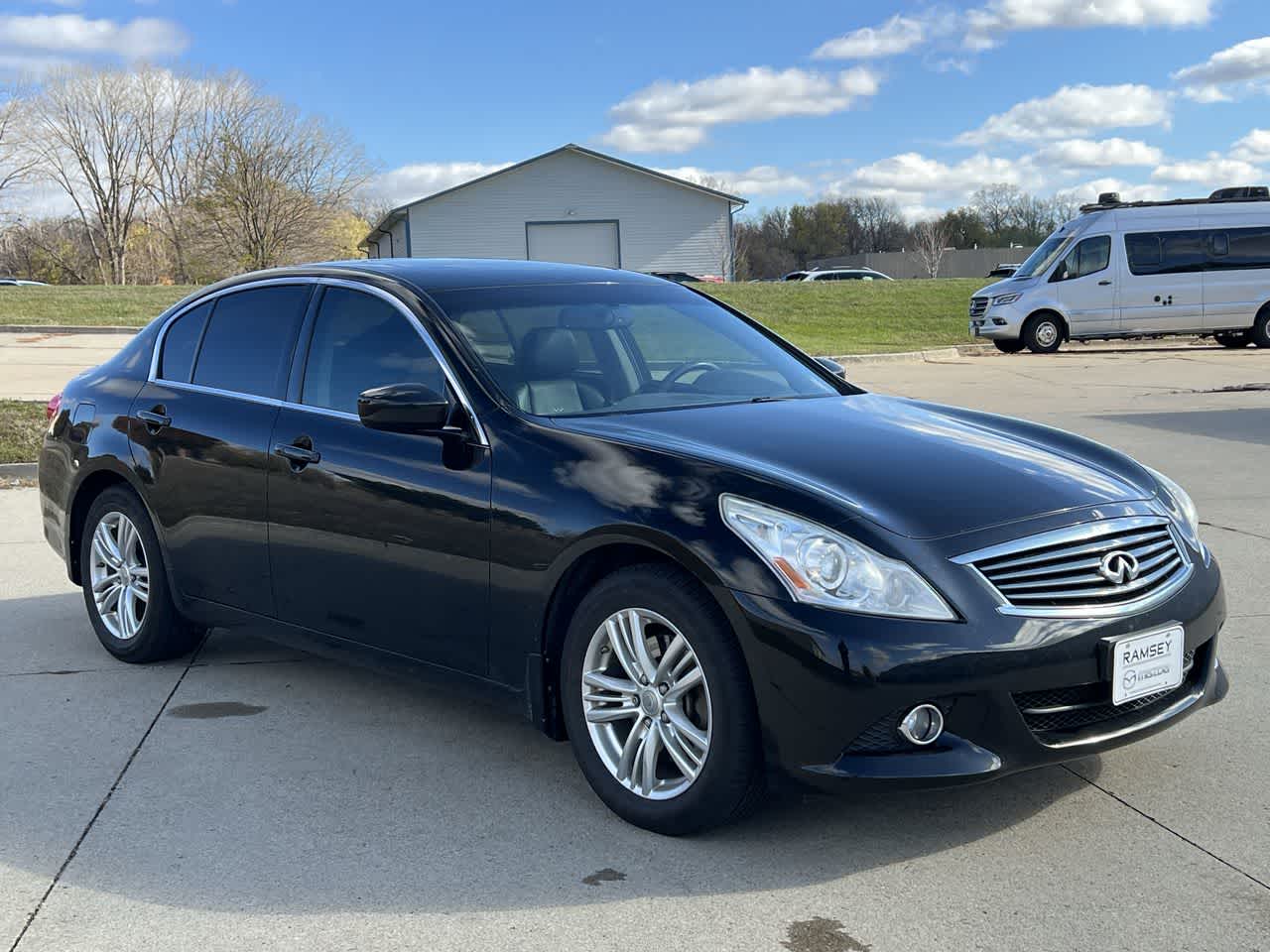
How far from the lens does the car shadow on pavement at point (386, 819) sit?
3.47 metres

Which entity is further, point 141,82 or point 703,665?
point 141,82

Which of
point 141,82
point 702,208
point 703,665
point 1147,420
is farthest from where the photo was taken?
point 141,82

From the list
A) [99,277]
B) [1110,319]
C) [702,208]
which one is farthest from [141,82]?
[1110,319]

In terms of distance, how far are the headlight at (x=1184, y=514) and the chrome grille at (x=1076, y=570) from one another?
288 mm

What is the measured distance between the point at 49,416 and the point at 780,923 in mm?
4695

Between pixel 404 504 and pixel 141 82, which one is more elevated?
pixel 141 82

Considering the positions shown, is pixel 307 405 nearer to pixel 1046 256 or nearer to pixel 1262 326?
pixel 1046 256

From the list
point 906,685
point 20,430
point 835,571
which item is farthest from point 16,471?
point 906,685

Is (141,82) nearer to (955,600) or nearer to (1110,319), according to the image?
(1110,319)

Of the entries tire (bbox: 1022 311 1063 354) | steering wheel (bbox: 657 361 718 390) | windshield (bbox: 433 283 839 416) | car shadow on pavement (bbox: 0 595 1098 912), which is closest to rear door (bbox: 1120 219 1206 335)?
tire (bbox: 1022 311 1063 354)

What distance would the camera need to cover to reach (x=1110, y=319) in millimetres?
24766

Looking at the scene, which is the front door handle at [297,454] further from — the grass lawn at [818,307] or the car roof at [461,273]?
the grass lawn at [818,307]

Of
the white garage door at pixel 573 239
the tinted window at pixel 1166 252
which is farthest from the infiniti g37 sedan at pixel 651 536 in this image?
the white garage door at pixel 573 239

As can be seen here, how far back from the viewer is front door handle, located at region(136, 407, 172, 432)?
5449mm
